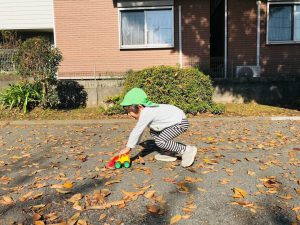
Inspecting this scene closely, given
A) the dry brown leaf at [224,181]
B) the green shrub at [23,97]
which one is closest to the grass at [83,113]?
the green shrub at [23,97]

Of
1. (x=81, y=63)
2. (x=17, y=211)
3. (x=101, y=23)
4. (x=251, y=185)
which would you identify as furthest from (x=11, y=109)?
(x=251, y=185)

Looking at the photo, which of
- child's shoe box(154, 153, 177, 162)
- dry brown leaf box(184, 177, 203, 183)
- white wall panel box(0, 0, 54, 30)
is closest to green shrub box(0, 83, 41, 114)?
child's shoe box(154, 153, 177, 162)

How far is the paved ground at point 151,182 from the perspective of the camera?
3.42m

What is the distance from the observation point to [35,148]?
6535 mm

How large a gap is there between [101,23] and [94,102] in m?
3.48

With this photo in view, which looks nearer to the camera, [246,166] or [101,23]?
[246,166]

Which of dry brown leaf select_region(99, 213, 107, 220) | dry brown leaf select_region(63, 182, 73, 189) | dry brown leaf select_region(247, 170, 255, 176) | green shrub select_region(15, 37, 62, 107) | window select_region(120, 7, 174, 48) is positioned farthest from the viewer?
window select_region(120, 7, 174, 48)

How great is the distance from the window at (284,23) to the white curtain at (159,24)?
3.74 m

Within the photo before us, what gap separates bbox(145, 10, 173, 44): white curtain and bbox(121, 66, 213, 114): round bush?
12.7ft

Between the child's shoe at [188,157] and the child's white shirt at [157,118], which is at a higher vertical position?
the child's white shirt at [157,118]

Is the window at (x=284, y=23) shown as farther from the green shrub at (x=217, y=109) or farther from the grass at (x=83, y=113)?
the green shrub at (x=217, y=109)

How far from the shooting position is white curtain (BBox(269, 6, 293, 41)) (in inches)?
525

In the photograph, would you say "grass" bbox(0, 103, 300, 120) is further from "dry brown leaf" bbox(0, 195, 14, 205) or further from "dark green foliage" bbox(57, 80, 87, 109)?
"dry brown leaf" bbox(0, 195, 14, 205)

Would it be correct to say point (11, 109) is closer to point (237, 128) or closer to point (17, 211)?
point (237, 128)
